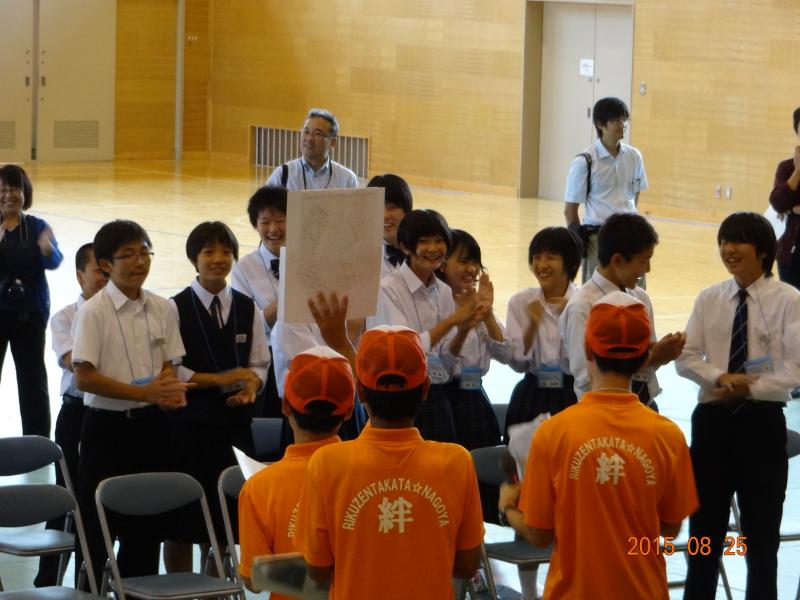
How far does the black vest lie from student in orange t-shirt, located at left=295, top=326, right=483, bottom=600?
2.30 metres

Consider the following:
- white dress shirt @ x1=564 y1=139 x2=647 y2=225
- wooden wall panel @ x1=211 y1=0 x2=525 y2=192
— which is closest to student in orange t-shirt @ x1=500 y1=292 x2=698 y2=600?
white dress shirt @ x1=564 y1=139 x2=647 y2=225

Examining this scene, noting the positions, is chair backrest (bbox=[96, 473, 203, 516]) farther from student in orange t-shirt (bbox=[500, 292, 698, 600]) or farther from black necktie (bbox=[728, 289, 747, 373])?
black necktie (bbox=[728, 289, 747, 373])

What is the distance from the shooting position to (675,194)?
17.7 metres

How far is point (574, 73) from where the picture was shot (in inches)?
751

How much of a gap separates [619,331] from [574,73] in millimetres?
15832

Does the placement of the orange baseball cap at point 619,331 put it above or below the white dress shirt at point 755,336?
above

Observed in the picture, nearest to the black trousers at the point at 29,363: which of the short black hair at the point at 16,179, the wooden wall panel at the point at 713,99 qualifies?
the short black hair at the point at 16,179

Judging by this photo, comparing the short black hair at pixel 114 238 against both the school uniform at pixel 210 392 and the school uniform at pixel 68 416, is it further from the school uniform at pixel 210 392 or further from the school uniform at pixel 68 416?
the school uniform at pixel 68 416

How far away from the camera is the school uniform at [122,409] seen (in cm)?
536

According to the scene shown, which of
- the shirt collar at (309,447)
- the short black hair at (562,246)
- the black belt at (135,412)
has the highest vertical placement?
the short black hair at (562,246)

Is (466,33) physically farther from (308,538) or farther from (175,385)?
(308,538)

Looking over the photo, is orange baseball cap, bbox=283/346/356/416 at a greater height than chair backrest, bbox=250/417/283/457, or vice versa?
orange baseball cap, bbox=283/346/356/416

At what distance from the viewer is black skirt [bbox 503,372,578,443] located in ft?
18.9

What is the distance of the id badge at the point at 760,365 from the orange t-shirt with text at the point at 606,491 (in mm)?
1374
